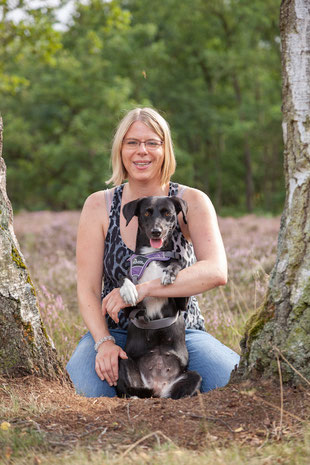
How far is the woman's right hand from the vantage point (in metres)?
3.74

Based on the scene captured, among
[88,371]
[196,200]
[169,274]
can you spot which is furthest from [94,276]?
[196,200]

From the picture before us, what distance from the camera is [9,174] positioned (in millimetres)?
32094

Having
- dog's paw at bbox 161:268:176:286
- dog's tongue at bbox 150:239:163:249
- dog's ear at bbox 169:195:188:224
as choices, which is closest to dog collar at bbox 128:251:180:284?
dog's tongue at bbox 150:239:163:249

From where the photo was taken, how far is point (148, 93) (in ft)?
114

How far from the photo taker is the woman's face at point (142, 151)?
4156mm

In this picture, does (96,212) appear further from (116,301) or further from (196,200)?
(116,301)

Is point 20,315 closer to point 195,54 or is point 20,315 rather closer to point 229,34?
point 229,34

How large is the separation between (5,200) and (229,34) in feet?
107

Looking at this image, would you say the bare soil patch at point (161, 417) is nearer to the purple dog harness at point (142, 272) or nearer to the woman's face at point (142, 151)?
the purple dog harness at point (142, 272)

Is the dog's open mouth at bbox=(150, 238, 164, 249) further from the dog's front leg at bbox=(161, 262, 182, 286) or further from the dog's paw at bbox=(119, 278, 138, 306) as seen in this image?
the dog's paw at bbox=(119, 278, 138, 306)

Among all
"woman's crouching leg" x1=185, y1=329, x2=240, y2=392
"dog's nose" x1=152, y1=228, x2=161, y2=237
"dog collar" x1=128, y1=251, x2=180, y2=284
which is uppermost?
"dog's nose" x1=152, y1=228, x2=161, y2=237

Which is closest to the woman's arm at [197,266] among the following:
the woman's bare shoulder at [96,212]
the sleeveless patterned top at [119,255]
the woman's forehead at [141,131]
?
the sleeveless patterned top at [119,255]

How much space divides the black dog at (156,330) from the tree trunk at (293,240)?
2.69 feet

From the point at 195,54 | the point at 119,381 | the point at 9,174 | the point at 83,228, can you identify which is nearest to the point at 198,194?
the point at 83,228
